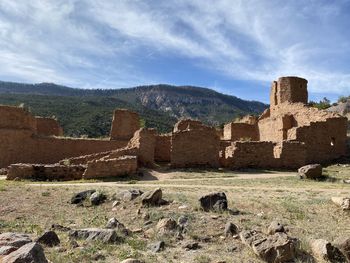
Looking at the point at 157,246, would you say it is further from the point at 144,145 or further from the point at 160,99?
the point at 160,99

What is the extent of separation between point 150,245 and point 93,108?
7460 centimetres

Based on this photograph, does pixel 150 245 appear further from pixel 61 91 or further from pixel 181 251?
pixel 61 91

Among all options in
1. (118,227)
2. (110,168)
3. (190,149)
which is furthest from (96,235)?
(190,149)

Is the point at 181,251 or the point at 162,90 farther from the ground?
the point at 162,90

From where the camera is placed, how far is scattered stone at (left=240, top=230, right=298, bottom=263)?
293 inches

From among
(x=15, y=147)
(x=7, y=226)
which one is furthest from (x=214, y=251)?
(x=15, y=147)

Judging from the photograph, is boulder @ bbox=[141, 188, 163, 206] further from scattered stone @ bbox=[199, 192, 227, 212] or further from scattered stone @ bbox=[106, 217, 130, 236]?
scattered stone @ bbox=[106, 217, 130, 236]

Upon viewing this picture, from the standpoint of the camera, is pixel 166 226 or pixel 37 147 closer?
pixel 166 226

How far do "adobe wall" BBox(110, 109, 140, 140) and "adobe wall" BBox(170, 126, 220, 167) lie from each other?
271 inches

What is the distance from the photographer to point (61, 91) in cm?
13850

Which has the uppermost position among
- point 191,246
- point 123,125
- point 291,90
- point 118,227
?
point 291,90

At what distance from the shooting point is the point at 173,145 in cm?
2277

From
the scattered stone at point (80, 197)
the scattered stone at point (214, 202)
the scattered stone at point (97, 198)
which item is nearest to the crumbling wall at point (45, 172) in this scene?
the scattered stone at point (80, 197)

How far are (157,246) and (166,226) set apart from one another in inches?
46.9
